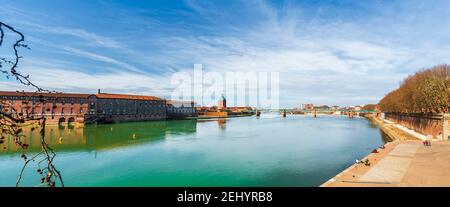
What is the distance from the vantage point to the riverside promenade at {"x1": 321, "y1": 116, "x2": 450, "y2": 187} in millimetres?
12875

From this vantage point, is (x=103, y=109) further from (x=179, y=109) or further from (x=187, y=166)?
(x=187, y=166)

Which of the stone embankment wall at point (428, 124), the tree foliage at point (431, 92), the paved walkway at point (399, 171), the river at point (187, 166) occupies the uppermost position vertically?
the tree foliage at point (431, 92)

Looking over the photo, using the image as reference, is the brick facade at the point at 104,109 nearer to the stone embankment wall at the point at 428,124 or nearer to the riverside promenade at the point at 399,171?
the riverside promenade at the point at 399,171

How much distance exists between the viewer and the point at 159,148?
115ft

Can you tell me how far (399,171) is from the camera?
607 inches

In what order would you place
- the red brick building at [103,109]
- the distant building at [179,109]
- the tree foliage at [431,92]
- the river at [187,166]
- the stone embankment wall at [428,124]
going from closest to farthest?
the river at [187,166]
the stone embankment wall at [428,124]
the tree foliage at [431,92]
the red brick building at [103,109]
the distant building at [179,109]

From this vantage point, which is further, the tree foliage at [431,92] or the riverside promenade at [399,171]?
the tree foliage at [431,92]

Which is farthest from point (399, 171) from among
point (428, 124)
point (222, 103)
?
point (222, 103)

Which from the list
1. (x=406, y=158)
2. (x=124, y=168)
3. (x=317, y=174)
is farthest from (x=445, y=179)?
(x=124, y=168)

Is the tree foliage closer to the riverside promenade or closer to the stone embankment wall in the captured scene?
the stone embankment wall

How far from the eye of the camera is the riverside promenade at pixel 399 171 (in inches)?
507

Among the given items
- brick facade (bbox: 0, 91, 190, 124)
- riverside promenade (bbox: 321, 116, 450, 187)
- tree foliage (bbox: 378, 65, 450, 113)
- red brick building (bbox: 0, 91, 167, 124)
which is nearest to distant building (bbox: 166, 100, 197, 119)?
brick facade (bbox: 0, 91, 190, 124)

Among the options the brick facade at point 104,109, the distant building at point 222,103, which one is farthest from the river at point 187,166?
the distant building at point 222,103
